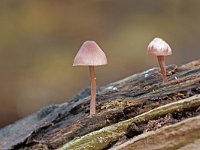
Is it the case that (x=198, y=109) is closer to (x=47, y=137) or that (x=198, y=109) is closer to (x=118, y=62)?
(x=47, y=137)

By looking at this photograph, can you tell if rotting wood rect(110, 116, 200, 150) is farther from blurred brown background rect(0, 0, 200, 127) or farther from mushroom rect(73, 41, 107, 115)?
blurred brown background rect(0, 0, 200, 127)

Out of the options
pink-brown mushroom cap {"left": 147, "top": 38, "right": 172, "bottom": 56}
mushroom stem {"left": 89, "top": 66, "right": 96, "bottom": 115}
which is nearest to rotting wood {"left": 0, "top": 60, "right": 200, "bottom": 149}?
mushroom stem {"left": 89, "top": 66, "right": 96, "bottom": 115}

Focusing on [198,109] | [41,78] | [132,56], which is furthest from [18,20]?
[198,109]

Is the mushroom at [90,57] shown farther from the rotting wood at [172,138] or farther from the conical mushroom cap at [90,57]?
the rotting wood at [172,138]

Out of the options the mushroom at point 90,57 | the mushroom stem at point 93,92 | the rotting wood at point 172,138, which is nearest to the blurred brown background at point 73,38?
the mushroom stem at point 93,92

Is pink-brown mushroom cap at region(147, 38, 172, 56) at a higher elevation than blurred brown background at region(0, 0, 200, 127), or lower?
lower

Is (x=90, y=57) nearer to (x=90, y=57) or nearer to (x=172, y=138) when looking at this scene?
(x=90, y=57)

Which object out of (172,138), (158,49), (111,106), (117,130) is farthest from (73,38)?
(172,138)
